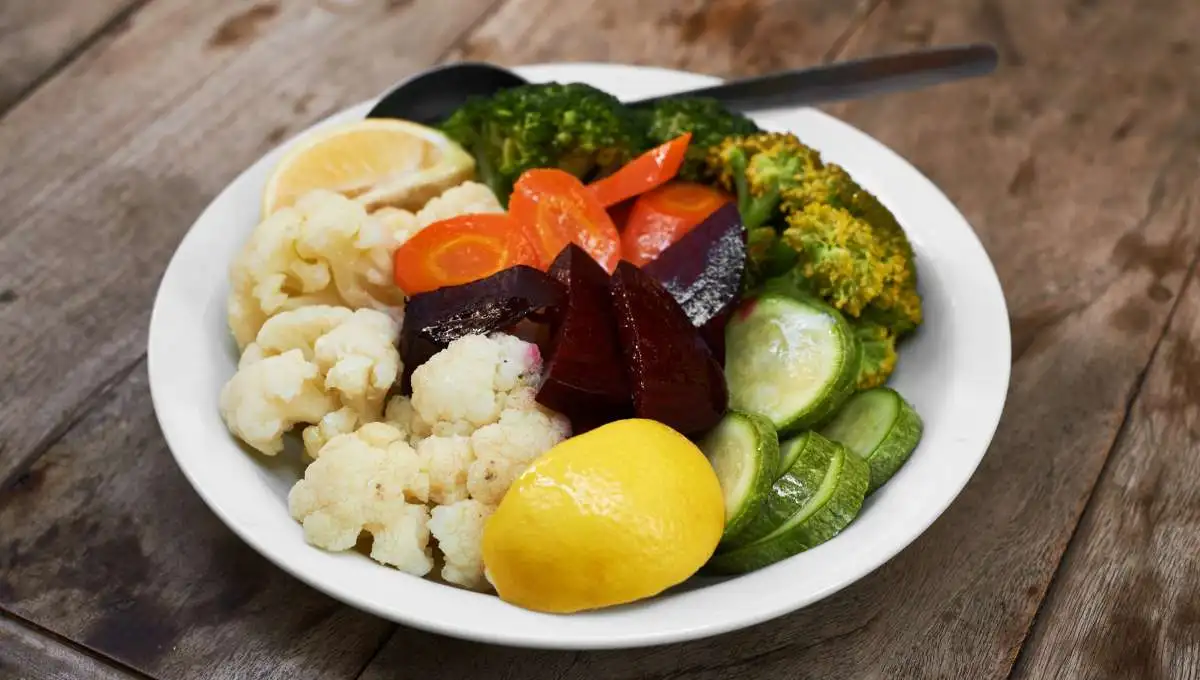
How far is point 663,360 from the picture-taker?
142 cm

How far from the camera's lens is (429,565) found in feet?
4.41

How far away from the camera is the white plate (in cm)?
122

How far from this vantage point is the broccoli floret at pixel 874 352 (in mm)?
1601

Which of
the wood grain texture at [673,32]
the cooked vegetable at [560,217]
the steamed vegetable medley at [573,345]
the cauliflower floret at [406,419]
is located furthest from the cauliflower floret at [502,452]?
the wood grain texture at [673,32]

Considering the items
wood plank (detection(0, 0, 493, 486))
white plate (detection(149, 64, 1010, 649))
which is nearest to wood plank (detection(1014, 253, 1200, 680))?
white plate (detection(149, 64, 1010, 649))

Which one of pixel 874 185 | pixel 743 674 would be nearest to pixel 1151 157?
pixel 874 185

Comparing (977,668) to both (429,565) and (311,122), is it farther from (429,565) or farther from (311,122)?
(311,122)

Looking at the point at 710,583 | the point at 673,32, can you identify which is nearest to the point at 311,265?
the point at 710,583

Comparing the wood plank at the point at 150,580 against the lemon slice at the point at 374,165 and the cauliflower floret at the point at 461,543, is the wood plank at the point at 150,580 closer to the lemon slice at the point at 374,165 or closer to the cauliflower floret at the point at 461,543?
the cauliflower floret at the point at 461,543

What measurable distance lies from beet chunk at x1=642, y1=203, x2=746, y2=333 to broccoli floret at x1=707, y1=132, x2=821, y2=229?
0.33 feet

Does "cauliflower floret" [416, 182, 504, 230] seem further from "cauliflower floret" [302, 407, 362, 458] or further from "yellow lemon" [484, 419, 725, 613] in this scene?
"yellow lemon" [484, 419, 725, 613]

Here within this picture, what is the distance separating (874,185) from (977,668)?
84 centimetres

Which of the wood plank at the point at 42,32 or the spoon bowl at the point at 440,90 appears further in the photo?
the wood plank at the point at 42,32

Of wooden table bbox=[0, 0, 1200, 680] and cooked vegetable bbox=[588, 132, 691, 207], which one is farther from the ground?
cooked vegetable bbox=[588, 132, 691, 207]
